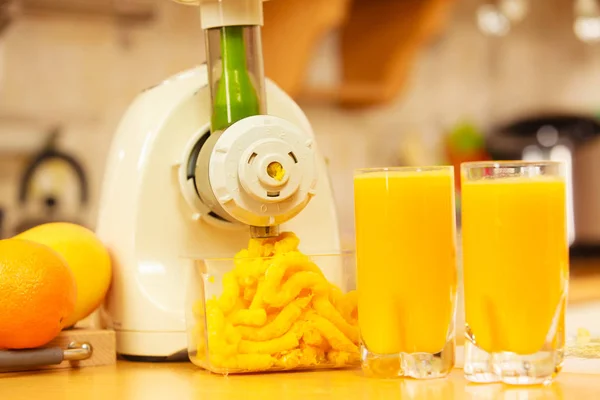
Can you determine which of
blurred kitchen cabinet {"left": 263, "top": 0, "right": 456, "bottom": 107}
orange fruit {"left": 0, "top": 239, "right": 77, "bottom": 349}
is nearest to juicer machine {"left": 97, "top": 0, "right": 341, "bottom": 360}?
orange fruit {"left": 0, "top": 239, "right": 77, "bottom": 349}

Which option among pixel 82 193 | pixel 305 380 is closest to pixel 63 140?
pixel 82 193

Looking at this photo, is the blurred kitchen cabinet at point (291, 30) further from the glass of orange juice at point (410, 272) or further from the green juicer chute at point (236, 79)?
the glass of orange juice at point (410, 272)

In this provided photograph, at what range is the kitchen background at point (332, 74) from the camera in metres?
2.14

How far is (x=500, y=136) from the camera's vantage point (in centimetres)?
311

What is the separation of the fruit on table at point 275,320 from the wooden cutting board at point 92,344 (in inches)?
5.8

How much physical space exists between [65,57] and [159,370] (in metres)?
1.41

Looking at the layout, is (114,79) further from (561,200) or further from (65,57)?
(561,200)

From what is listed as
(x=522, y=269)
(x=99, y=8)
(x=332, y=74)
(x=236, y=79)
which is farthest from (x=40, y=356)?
(x=332, y=74)

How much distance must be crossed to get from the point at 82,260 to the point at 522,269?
45 centimetres

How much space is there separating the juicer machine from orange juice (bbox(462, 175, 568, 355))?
0.53 feet

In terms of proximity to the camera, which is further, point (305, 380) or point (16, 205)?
point (16, 205)

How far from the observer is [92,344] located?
3.21 ft

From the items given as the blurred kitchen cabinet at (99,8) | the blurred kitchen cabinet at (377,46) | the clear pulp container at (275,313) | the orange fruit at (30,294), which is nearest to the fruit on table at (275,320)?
the clear pulp container at (275,313)

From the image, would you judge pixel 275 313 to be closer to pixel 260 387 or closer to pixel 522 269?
pixel 260 387
